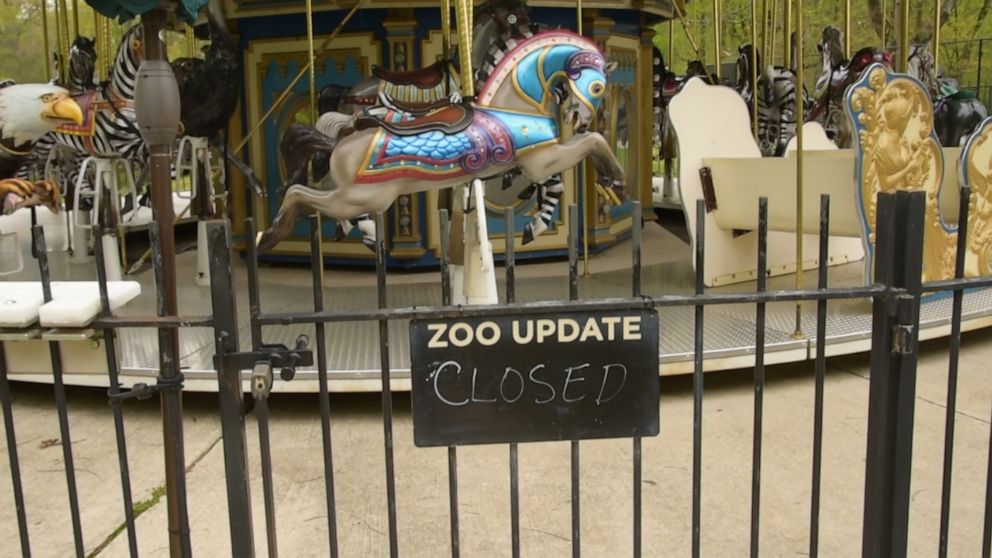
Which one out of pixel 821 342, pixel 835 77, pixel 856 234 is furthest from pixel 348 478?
pixel 835 77

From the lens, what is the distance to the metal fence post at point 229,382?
1.83m

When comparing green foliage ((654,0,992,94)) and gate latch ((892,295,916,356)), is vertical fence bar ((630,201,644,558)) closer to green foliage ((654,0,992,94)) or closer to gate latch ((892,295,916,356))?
gate latch ((892,295,916,356))

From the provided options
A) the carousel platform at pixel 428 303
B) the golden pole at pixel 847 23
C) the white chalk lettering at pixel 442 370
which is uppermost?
the golden pole at pixel 847 23

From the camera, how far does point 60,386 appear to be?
6.38 ft

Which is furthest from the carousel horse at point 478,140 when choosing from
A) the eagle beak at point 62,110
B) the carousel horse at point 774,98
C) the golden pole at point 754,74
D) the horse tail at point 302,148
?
the carousel horse at point 774,98

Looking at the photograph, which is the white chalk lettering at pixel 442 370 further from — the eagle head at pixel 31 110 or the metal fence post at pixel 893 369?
the eagle head at pixel 31 110

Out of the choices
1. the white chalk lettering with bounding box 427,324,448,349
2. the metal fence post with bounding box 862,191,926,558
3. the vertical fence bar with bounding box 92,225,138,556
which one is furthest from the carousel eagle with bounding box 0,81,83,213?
the metal fence post with bounding box 862,191,926,558

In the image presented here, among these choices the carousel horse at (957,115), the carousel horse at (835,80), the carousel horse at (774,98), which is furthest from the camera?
the carousel horse at (774,98)

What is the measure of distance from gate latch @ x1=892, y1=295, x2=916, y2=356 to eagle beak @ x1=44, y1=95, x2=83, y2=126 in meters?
4.95

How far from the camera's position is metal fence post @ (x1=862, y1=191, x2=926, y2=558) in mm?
2061

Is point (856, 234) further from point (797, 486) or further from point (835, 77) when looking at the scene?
point (835, 77)

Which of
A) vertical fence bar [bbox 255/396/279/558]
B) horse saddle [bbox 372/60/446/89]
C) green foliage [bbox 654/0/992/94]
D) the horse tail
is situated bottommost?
vertical fence bar [bbox 255/396/279/558]

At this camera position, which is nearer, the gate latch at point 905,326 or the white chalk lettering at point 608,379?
the white chalk lettering at point 608,379

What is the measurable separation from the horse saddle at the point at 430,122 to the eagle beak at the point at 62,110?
2.08 metres
